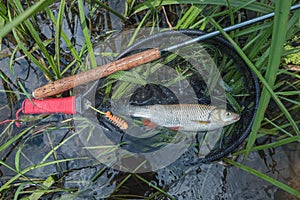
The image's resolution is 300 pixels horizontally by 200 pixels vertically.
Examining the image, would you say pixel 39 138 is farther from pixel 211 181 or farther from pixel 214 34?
pixel 214 34

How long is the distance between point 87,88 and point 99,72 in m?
0.16

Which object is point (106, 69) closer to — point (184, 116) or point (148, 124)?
point (148, 124)

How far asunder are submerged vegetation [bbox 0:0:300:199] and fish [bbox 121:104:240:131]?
162 mm

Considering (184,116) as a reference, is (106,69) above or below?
above

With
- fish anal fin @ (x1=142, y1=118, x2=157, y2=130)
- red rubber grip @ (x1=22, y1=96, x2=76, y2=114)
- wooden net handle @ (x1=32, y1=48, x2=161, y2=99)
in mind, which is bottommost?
fish anal fin @ (x1=142, y1=118, x2=157, y2=130)

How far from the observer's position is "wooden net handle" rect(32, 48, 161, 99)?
200 centimetres

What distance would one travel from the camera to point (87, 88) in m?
2.10

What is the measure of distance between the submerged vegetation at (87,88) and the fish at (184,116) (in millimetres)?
162

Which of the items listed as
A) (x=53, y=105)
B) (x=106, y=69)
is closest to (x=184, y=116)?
(x=106, y=69)

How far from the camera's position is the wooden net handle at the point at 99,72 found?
1996 mm

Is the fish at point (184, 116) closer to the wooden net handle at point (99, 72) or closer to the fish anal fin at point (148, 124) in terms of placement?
the fish anal fin at point (148, 124)

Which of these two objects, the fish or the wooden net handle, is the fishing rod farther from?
the fish

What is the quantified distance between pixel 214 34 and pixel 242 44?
0.44 metres

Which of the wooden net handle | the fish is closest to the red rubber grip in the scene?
the wooden net handle
